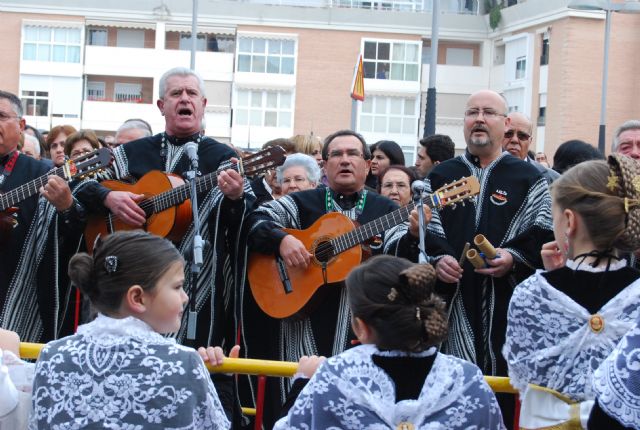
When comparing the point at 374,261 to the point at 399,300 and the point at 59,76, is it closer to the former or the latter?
the point at 399,300

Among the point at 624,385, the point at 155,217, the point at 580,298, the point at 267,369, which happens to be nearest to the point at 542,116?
the point at 155,217

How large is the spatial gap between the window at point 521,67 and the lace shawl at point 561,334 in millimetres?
46832

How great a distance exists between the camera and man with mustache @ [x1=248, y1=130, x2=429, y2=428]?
608 cm

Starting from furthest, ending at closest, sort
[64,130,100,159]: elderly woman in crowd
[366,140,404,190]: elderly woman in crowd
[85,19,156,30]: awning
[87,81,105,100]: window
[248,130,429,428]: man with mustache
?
[87,81,105,100]: window < [85,19,156,30]: awning < [366,140,404,190]: elderly woman in crowd < [64,130,100,159]: elderly woman in crowd < [248,130,429,428]: man with mustache

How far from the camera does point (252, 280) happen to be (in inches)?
251

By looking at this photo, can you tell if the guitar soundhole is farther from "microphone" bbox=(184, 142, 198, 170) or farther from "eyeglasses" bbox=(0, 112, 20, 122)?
"eyeglasses" bbox=(0, 112, 20, 122)

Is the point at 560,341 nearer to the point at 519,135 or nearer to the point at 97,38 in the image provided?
the point at 519,135

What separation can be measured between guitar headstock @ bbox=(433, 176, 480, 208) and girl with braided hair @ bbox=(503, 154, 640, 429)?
78.4 inches

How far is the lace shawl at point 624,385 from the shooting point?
8.68 feet

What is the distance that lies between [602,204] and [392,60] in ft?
160

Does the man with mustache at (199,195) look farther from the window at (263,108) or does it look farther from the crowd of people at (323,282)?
the window at (263,108)

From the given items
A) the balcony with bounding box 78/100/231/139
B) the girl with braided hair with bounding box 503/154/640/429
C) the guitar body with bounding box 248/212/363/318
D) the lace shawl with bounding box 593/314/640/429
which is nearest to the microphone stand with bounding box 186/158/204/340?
the guitar body with bounding box 248/212/363/318

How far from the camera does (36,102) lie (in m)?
50.2

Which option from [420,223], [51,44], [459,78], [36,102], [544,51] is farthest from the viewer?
[459,78]
